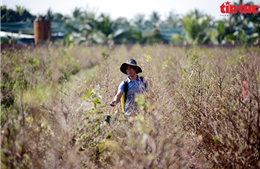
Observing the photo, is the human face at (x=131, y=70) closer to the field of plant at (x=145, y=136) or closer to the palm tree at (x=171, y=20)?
the field of plant at (x=145, y=136)

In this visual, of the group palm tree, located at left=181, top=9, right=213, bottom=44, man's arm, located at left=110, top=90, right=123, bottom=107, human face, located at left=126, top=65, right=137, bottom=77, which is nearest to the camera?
man's arm, located at left=110, top=90, right=123, bottom=107

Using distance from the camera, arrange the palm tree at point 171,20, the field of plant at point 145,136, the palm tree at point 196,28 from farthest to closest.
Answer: the palm tree at point 171,20, the palm tree at point 196,28, the field of plant at point 145,136

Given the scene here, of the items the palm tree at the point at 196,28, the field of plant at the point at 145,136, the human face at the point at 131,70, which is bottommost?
the field of plant at the point at 145,136

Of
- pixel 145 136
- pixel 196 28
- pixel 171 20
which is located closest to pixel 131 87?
pixel 145 136

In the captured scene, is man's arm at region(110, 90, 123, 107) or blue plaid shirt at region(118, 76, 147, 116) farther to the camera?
blue plaid shirt at region(118, 76, 147, 116)

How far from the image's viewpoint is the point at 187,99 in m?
4.36

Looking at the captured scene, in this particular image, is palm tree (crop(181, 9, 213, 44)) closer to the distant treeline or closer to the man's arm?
the distant treeline

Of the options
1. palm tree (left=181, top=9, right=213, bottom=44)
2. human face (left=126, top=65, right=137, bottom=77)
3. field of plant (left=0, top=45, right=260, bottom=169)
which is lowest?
field of plant (left=0, top=45, right=260, bottom=169)

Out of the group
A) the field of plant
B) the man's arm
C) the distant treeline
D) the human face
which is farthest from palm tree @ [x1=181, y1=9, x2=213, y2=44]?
the field of plant

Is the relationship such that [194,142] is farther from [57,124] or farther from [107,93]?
[107,93]

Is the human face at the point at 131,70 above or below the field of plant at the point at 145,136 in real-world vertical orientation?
above

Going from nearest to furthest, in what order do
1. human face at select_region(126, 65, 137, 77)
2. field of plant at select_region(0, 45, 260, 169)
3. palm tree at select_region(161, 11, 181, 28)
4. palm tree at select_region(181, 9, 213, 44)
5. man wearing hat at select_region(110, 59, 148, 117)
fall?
field of plant at select_region(0, 45, 260, 169) → man wearing hat at select_region(110, 59, 148, 117) → human face at select_region(126, 65, 137, 77) → palm tree at select_region(181, 9, 213, 44) → palm tree at select_region(161, 11, 181, 28)

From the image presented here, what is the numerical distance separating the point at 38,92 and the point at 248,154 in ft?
15.5

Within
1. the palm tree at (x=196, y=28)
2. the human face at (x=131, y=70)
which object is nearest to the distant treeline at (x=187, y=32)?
the palm tree at (x=196, y=28)
